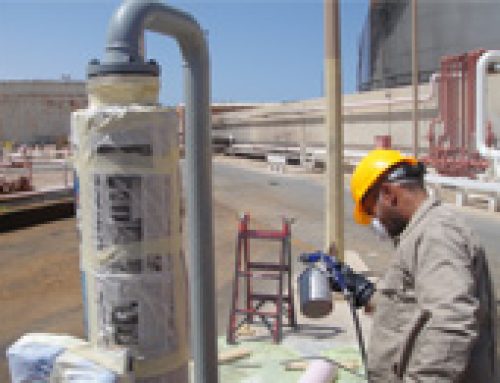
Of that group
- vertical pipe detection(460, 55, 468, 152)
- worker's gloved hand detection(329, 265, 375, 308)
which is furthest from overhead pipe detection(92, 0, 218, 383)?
vertical pipe detection(460, 55, 468, 152)

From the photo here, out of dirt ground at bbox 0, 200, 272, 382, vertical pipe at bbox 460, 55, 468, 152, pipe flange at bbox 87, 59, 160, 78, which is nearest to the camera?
pipe flange at bbox 87, 59, 160, 78

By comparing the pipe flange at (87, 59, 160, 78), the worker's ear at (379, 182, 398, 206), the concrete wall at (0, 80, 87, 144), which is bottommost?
the worker's ear at (379, 182, 398, 206)

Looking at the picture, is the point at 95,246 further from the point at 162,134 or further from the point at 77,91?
the point at 77,91

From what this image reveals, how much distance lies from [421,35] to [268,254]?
21241 mm

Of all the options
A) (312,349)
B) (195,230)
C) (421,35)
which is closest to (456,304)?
(195,230)

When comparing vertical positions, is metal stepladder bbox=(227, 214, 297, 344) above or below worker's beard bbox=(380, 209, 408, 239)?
below

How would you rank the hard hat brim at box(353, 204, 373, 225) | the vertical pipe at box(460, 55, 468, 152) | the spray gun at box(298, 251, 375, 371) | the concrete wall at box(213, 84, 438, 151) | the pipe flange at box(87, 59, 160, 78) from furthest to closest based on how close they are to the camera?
the concrete wall at box(213, 84, 438, 151) < the vertical pipe at box(460, 55, 468, 152) < the spray gun at box(298, 251, 375, 371) < the hard hat brim at box(353, 204, 373, 225) < the pipe flange at box(87, 59, 160, 78)

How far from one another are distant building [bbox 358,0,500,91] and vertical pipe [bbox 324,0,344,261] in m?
20.1

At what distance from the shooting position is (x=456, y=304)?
7.18 ft

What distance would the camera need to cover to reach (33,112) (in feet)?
193

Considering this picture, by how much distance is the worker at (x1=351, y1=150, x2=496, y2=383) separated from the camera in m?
2.20

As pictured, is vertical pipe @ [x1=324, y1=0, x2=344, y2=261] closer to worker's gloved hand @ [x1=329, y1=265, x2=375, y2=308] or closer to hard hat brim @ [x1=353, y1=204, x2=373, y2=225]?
worker's gloved hand @ [x1=329, y1=265, x2=375, y2=308]

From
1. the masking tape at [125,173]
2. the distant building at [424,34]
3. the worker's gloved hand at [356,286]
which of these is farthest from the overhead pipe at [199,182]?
the distant building at [424,34]

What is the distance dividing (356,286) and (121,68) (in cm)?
186
